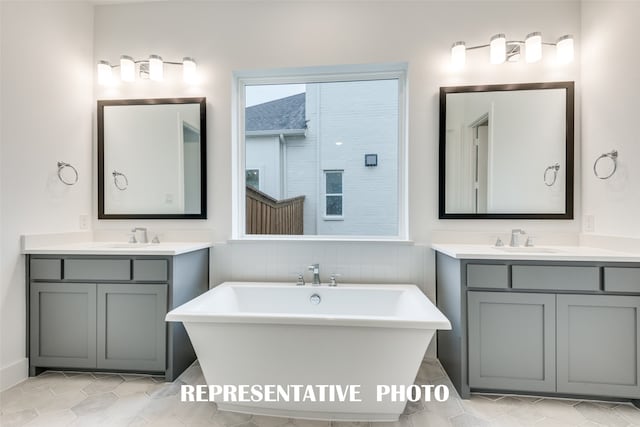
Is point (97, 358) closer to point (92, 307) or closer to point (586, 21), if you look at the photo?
point (92, 307)

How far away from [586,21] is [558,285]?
72.9 inches

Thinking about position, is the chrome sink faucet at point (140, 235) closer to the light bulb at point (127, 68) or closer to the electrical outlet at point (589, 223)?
the light bulb at point (127, 68)

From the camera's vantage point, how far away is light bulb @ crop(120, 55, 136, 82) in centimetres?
244

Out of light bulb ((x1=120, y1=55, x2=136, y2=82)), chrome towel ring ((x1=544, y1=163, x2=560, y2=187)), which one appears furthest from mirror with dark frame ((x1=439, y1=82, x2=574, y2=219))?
light bulb ((x1=120, y1=55, x2=136, y2=82))

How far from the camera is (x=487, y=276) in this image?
6.00ft

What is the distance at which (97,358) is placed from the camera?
205 centimetres

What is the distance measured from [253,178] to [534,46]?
2224 mm

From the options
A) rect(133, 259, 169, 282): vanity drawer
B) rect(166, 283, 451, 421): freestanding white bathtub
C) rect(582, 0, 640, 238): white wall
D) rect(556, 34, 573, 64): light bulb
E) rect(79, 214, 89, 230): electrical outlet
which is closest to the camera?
rect(166, 283, 451, 421): freestanding white bathtub

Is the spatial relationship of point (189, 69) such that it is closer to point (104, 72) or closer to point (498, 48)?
point (104, 72)

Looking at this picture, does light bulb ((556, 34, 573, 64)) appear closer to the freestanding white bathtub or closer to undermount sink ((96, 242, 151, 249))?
the freestanding white bathtub

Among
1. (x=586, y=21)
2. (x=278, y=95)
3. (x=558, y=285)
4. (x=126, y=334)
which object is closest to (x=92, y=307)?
(x=126, y=334)

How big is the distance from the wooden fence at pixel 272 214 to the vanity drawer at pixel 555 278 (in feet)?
5.05

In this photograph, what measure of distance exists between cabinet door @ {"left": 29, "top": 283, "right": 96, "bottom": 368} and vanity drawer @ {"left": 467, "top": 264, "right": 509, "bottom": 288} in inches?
91.9

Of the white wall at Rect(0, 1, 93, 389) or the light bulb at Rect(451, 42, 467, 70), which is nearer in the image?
the white wall at Rect(0, 1, 93, 389)
